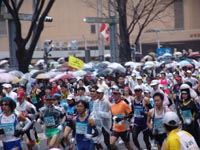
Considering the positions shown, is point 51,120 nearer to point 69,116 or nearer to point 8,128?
point 69,116

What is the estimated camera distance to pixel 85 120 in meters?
9.86

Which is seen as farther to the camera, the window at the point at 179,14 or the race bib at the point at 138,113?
Result: the window at the point at 179,14

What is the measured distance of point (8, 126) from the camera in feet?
31.3

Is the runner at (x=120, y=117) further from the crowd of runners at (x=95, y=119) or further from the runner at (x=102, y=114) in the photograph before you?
the runner at (x=102, y=114)

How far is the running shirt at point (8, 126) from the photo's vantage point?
31.3 ft

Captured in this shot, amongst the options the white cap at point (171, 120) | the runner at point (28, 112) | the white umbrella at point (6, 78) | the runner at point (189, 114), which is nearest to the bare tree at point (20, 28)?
the white umbrella at point (6, 78)

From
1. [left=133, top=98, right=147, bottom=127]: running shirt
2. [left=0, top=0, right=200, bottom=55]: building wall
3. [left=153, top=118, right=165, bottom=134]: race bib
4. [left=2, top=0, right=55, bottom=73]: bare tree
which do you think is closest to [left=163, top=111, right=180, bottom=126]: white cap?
[left=153, top=118, right=165, bottom=134]: race bib

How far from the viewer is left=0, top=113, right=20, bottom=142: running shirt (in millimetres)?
9531

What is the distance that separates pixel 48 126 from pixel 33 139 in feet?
6.06

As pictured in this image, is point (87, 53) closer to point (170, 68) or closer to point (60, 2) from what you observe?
point (170, 68)

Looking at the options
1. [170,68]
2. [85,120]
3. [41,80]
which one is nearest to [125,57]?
[170,68]

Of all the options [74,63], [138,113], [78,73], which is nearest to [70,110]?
[138,113]

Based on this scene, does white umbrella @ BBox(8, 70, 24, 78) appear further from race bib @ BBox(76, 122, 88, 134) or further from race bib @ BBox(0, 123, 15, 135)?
race bib @ BBox(0, 123, 15, 135)

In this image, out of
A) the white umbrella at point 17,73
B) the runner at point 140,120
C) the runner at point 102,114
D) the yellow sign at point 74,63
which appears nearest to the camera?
the runner at point 140,120
